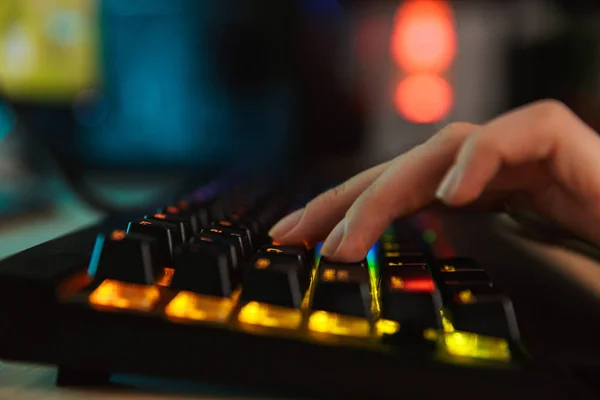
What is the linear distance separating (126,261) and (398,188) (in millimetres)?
192

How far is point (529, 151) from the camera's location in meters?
0.36

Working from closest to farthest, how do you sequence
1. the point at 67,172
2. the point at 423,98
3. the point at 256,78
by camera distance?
the point at 67,172 < the point at 256,78 < the point at 423,98

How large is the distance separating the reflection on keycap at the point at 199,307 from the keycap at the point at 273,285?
13mm

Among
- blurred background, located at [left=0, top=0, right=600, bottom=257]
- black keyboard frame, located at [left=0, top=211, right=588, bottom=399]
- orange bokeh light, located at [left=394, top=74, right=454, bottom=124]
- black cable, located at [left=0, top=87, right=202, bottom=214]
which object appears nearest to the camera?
black keyboard frame, located at [left=0, top=211, right=588, bottom=399]

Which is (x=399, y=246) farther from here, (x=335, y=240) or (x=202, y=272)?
(x=202, y=272)

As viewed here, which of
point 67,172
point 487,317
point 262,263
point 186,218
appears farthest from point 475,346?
point 67,172

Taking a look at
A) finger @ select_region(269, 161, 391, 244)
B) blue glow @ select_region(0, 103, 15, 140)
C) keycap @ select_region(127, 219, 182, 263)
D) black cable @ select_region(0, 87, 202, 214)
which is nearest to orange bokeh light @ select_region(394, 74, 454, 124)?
black cable @ select_region(0, 87, 202, 214)

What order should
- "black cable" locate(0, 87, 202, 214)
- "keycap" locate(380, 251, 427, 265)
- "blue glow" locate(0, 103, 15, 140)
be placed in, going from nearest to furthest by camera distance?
"keycap" locate(380, 251, 427, 265)
"black cable" locate(0, 87, 202, 214)
"blue glow" locate(0, 103, 15, 140)

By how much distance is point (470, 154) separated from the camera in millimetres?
337

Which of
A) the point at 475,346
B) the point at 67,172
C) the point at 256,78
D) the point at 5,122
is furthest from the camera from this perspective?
the point at 256,78

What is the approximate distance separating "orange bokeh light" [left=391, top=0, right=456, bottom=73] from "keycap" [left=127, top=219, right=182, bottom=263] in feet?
3.44

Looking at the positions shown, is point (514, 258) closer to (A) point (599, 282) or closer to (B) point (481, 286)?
(A) point (599, 282)

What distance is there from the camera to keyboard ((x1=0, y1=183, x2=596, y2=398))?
285mm

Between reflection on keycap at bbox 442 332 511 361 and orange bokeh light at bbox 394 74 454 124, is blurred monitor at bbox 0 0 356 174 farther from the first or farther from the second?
reflection on keycap at bbox 442 332 511 361
